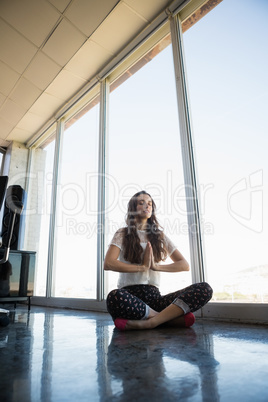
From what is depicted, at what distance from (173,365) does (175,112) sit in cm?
212

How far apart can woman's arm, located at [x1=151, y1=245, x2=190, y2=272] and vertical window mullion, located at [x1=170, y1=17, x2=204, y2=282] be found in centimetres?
26

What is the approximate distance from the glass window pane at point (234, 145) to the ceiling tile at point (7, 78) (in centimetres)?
231

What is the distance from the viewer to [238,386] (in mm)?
646

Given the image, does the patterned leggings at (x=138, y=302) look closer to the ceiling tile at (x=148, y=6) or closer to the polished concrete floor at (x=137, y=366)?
the polished concrete floor at (x=137, y=366)

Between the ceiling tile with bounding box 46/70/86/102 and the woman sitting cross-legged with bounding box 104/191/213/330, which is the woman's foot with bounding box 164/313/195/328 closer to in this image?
the woman sitting cross-legged with bounding box 104/191/213/330

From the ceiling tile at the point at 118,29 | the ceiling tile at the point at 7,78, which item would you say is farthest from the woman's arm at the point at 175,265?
the ceiling tile at the point at 7,78

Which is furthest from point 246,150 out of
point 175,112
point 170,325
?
point 170,325

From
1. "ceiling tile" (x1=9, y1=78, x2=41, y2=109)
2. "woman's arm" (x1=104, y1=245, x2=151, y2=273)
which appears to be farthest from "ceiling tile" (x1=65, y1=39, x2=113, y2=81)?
"woman's arm" (x1=104, y1=245, x2=151, y2=273)

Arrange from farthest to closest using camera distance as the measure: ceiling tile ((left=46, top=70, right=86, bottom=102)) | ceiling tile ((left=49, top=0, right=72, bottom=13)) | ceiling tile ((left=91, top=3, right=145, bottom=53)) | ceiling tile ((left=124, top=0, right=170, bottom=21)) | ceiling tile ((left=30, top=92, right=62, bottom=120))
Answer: ceiling tile ((left=30, top=92, right=62, bottom=120)) → ceiling tile ((left=46, top=70, right=86, bottom=102)) → ceiling tile ((left=91, top=3, right=145, bottom=53)) → ceiling tile ((left=124, top=0, right=170, bottom=21)) → ceiling tile ((left=49, top=0, right=72, bottom=13))

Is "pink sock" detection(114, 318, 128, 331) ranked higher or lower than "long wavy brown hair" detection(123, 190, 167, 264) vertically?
lower

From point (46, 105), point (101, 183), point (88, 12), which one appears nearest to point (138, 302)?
point (101, 183)

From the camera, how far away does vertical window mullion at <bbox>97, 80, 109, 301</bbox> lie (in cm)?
273

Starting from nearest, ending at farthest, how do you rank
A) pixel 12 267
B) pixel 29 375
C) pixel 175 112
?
pixel 29 375
pixel 175 112
pixel 12 267

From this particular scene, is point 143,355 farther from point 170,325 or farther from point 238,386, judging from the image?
point 170,325
